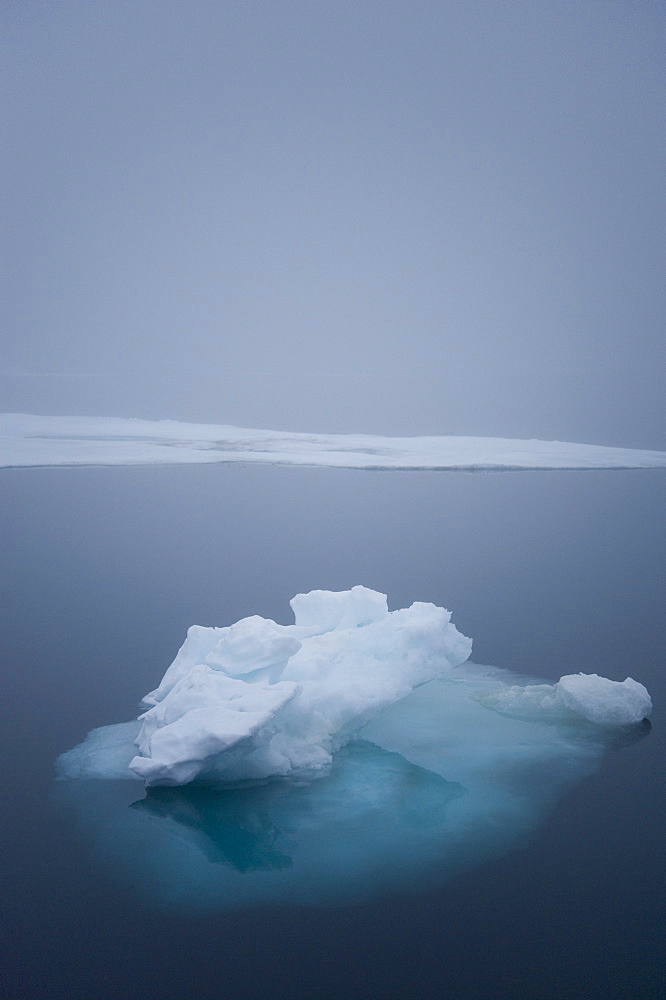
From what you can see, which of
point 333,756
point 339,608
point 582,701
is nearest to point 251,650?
point 333,756

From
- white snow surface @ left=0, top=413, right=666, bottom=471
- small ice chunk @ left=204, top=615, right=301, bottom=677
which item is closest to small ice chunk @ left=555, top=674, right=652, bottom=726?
small ice chunk @ left=204, top=615, right=301, bottom=677

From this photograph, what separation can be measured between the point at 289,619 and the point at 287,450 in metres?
8.16

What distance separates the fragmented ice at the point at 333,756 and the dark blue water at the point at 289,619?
107 mm

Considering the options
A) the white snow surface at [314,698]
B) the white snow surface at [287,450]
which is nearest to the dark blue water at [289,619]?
the white snow surface at [314,698]

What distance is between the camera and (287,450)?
1293 cm

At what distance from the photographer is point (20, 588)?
5559 millimetres

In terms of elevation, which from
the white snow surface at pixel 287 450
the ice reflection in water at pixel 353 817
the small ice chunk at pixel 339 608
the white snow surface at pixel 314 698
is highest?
the white snow surface at pixel 287 450

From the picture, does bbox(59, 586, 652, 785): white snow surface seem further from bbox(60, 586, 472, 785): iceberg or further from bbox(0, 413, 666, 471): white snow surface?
bbox(0, 413, 666, 471): white snow surface

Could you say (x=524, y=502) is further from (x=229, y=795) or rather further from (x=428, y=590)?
(x=229, y=795)

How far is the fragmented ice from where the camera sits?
2697 millimetres

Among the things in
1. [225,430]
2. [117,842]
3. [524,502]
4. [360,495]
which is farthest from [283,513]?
[225,430]

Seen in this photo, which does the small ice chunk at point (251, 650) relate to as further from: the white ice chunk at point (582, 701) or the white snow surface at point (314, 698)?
the white ice chunk at point (582, 701)

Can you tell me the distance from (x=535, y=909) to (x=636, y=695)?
144 centimetres

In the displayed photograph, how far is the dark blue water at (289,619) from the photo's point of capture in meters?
2.23
